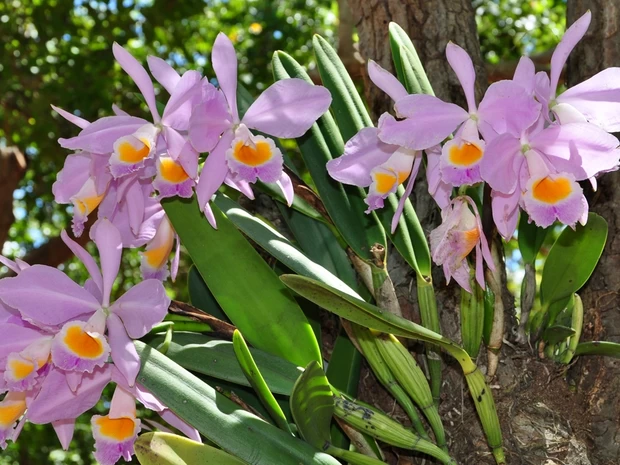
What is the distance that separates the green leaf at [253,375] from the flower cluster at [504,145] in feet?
0.77

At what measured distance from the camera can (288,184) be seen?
1056 mm

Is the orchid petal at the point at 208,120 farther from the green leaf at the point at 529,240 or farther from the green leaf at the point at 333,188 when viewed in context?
the green leaf at the point at 529,240

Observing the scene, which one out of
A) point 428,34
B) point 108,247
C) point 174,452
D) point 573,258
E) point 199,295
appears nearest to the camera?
point 174,452

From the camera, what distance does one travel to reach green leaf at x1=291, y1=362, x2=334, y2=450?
89 cm

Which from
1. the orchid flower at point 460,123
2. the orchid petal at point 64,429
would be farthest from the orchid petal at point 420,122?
the orchid petal at point 64,429

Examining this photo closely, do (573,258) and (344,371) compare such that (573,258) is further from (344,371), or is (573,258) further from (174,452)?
(174,452)

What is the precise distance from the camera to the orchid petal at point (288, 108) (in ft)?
3.24

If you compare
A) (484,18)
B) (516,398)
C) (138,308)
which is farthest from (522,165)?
(484,18)

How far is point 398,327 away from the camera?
904mm

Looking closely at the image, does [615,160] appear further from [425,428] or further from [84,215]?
[84,215]

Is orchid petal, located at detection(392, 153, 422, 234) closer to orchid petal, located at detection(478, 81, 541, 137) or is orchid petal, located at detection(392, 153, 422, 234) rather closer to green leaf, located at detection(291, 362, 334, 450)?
orchid petal, located at detection(478, 81, 541, 137)

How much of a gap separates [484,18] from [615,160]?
9.99ft

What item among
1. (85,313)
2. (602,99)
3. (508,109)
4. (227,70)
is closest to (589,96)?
(602,99)

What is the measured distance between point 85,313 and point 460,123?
50 cm
